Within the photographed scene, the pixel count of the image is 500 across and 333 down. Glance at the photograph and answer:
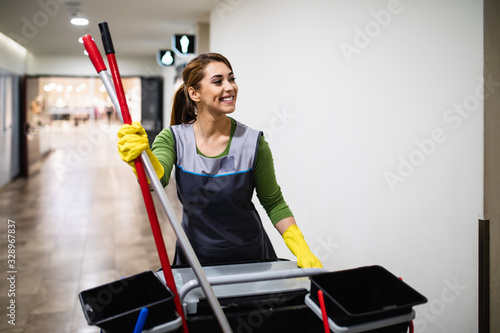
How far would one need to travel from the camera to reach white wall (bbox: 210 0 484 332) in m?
2.12

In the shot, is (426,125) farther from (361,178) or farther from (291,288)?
(291,288)

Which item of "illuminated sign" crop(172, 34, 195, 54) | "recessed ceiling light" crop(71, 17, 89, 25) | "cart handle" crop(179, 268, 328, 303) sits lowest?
"cart handle" crop(179, 268, 328, 303)

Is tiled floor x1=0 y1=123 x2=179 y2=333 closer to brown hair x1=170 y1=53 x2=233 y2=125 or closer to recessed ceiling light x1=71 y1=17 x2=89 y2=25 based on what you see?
brown hair x1=170 y1=53 x2=233 y2=125

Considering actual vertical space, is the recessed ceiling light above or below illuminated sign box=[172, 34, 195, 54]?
above

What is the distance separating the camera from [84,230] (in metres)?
5.22

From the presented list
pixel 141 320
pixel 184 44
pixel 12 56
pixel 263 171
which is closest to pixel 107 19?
pixel 184 44

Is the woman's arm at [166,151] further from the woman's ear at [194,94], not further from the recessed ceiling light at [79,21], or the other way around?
the recessed ceiling light at [79,21]

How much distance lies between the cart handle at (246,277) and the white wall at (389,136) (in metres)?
1.21

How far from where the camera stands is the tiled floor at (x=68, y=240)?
320cm

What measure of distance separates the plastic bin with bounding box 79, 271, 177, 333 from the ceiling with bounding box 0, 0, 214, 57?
4.64 m

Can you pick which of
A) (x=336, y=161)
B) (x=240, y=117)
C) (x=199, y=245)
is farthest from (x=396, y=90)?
(x=240, y=117)

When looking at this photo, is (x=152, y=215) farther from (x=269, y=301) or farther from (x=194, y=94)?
(x=194, y=94)

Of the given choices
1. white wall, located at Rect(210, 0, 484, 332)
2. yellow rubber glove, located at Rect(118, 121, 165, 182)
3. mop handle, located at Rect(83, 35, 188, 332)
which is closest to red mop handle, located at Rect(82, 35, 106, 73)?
mop handle, located at Rect(83, 35, 188, 332)

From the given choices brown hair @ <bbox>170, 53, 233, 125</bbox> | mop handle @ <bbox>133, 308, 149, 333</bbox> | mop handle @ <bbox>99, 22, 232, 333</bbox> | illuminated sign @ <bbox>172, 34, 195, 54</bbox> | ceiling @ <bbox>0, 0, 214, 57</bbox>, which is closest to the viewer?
mop handle @ <bbox>133, 308, 149, 333</bbox>
